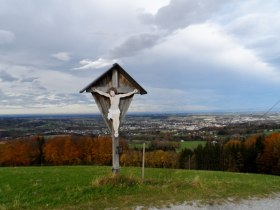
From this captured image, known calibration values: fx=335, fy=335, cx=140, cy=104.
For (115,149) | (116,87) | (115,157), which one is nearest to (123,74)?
(116,87)

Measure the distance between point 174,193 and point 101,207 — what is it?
2.34m

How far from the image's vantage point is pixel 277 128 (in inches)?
Answer: 2820

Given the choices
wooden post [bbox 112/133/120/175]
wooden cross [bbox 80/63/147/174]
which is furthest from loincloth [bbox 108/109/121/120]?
wooden post [bbox 112/133/120/175]

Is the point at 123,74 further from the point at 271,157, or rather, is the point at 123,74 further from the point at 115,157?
the point at 271,157

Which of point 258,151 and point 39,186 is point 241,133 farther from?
point 39,186

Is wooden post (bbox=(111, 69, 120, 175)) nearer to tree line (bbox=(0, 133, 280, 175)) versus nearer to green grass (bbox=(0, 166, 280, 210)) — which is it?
green grass (bbox=(0, 166, 280, 210))

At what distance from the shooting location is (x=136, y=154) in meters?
58.4

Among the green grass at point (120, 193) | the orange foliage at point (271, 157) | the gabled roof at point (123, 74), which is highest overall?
the gabled roof at point (123, 74)

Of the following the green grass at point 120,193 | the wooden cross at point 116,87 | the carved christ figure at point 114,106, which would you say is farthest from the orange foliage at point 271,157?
the carved christ figure at point 114,106

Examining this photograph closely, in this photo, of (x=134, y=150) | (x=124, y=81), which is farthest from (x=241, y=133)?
(x=124, y=81)

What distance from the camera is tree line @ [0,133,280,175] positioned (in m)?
58.7

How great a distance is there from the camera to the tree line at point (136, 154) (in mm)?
58656

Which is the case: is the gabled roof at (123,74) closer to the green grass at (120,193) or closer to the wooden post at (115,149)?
the wooden post at (115,149)

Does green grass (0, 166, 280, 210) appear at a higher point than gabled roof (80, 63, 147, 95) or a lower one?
lower
